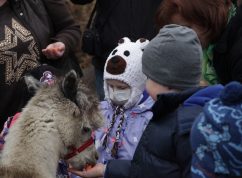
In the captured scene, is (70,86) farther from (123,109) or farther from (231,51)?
(231,51)

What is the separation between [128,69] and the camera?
12.0 feet

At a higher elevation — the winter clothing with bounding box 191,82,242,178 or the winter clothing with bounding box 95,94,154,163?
the winter clothing with bounding box 191,82,242,178

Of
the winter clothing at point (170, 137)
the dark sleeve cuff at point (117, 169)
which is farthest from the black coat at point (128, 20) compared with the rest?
the winter clothing at point (170, 137)

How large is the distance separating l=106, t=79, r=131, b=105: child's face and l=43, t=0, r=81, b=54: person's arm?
0.87 metres

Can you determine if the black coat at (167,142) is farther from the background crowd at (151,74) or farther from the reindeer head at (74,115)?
the reindeer head at (74,115)

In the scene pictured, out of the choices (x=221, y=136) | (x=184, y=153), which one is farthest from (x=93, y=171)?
(x=221, y=136)

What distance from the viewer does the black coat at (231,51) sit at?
Result: 142 inches

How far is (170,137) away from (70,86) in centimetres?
76

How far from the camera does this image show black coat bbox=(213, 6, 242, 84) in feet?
11.8

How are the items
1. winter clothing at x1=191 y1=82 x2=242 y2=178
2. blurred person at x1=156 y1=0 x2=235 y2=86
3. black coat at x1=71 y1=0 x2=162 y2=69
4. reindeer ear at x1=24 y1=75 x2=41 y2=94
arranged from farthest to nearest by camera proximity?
black coat at x1=71 y1=0 x2=162 y2=69, blurred person at x1=156 y1=0 x2=235 y2=86, reindeer ear at x1=24 y1=75 x2=41 y2=94, winter clothing at x1=191 y1=82 x2=242 y2=178

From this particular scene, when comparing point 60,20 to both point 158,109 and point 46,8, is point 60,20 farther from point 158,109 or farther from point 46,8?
point 158,109

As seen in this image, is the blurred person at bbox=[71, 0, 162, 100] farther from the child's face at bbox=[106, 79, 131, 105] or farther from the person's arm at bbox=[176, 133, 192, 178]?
the person's arm at bbox=[176, 133, 192, 178]

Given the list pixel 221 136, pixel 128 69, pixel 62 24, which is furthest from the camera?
pixel 62 24

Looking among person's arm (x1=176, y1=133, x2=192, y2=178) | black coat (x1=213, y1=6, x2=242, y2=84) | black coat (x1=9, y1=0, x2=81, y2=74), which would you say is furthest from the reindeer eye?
black coat (x1=9, y1=0, x2=81, y2=74)
